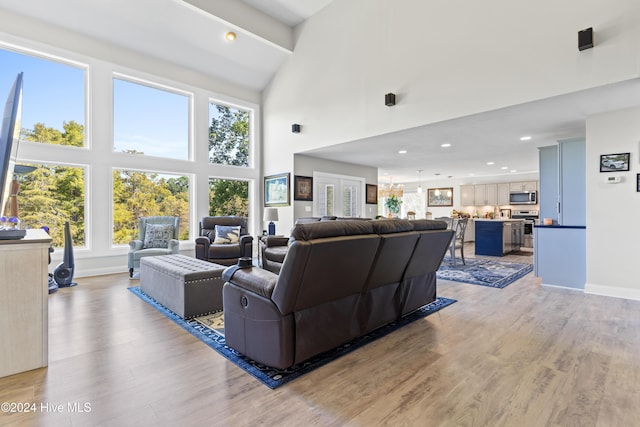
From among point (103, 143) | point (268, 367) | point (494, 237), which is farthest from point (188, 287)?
point (494, 237)

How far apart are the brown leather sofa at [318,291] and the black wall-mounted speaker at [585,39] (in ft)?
8.81

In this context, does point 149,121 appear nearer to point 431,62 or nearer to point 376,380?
point 431,62

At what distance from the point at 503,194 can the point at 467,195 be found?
4.19 ft

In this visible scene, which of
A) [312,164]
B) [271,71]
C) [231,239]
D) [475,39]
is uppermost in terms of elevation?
[271,71]

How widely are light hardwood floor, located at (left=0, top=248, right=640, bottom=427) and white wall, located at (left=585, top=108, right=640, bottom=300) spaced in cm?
101

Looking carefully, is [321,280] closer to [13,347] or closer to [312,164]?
[13,347]

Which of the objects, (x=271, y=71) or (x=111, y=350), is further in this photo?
(x=271, y=71)

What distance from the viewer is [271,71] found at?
725 cm

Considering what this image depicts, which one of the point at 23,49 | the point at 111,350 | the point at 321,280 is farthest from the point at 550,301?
the point at 23,49

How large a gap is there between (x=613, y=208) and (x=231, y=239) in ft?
18.8

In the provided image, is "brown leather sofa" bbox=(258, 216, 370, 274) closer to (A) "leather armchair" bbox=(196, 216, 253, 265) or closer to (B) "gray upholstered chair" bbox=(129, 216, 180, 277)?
(A) "leather armchair" bbox=(196, 216, 253, 265)

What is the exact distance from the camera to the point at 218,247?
529 centimetres

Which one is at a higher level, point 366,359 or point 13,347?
point 13,347

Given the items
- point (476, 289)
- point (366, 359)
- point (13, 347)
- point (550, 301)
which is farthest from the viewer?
point (476, 289)
